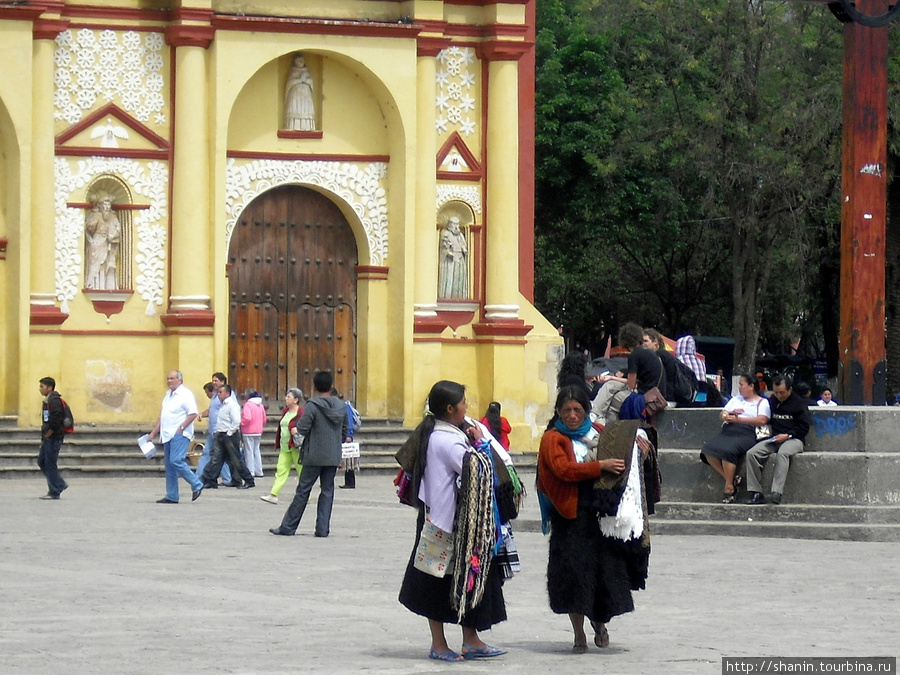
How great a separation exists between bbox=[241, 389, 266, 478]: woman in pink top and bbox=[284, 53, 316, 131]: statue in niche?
15.1 feet

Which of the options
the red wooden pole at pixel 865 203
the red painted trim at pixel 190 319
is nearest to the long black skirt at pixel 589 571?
the red wooden pole at pixel 865 203

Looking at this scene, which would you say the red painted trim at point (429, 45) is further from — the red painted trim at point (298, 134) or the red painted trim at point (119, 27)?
the red painted trim at point (119, 27)

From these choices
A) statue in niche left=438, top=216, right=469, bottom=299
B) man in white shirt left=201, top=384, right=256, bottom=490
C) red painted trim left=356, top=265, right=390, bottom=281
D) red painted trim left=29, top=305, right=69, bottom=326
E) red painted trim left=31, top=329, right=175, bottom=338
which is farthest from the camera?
statue in niche left=438, top=216, right=469, bottom=299

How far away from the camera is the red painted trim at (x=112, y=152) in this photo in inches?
1082

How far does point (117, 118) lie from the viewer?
27.8m

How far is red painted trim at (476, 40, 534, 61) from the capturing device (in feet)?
95.6

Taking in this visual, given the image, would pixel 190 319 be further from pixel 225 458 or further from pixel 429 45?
pixel 429 45

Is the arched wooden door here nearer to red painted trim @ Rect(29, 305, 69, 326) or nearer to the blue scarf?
red painted trim @ Rect(29, 305, 69, 326)

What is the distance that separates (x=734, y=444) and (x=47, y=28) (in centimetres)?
1368

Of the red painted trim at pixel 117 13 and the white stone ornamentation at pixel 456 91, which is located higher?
the red painted trim at pixel 117 13

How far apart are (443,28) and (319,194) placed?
3.17m

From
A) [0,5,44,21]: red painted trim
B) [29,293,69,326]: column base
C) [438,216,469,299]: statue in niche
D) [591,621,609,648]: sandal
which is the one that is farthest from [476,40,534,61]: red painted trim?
[591,621,609,648]: sandal

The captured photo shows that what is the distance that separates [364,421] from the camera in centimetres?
2875

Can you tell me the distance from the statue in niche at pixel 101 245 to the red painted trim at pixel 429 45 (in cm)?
523
